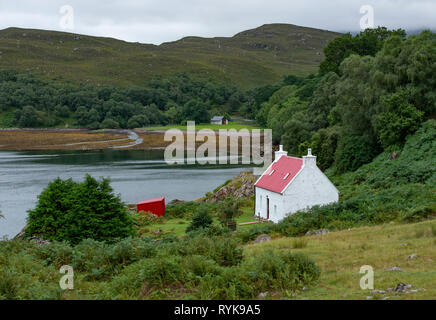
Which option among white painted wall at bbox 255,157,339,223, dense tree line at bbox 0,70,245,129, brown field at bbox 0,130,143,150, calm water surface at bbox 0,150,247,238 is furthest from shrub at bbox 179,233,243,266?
dense tree line at bbox 0,70,245,129

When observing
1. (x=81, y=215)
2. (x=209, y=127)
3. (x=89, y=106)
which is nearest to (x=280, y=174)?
(x=81, y=215)

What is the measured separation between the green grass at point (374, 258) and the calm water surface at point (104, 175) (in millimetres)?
29543

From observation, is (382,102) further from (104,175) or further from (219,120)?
(219,120)

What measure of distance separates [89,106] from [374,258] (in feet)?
491

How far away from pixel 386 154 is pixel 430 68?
869cm

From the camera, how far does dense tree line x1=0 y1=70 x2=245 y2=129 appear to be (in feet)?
485

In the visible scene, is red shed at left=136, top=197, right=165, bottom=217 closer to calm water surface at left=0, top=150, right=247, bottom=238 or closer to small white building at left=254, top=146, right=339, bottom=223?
calm water surface at left=0, top=150, right=247, bottom=238

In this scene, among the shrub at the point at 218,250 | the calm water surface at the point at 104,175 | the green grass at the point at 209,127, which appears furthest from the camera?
the green grass at the point at 209,127

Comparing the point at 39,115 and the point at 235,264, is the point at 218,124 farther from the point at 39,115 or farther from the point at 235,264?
the point at 235,264

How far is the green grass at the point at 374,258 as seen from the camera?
39.2 ft

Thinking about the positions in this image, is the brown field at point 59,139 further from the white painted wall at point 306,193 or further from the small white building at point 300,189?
the white painted wall at point 306,193

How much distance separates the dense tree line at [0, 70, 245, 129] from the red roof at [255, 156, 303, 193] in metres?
116

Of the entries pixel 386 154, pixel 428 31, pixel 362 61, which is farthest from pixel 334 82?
pixel 386 154

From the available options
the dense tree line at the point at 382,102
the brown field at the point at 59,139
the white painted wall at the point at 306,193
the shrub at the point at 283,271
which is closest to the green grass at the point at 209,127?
the brown field at the point at 59,139
